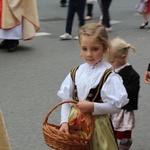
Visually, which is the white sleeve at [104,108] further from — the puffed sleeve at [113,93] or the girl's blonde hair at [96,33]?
the girl's blonde hair at [96,33]

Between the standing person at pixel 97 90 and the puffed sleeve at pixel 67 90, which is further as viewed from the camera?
the puffed sleeve at pixel 67 90

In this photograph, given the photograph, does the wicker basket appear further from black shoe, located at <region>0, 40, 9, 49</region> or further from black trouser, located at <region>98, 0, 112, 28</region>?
black trouser, located at <region>98, 0, 112, 28</region>

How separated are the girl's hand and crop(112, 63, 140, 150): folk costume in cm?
92

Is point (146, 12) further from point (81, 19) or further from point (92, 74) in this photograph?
point (92, 74)

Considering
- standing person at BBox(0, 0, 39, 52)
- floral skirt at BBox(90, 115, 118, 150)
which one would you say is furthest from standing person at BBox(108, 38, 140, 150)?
standing person at BBox(0, 0, 39, 52)

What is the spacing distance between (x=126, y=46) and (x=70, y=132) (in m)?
1.11

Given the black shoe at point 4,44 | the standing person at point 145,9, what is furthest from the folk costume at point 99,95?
the standing person at point 145,9

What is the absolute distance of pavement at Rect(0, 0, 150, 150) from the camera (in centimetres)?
474

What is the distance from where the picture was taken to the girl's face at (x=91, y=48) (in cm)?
310

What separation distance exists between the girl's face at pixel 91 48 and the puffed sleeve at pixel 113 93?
0.16 meters

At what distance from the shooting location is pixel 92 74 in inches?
125

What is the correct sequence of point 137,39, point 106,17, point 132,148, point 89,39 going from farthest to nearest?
point 106,17 → point 137,39 → point 132,148 → point 89,39

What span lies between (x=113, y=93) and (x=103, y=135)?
0.94 ft

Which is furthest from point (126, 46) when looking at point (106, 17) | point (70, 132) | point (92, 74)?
point (106, 17)
